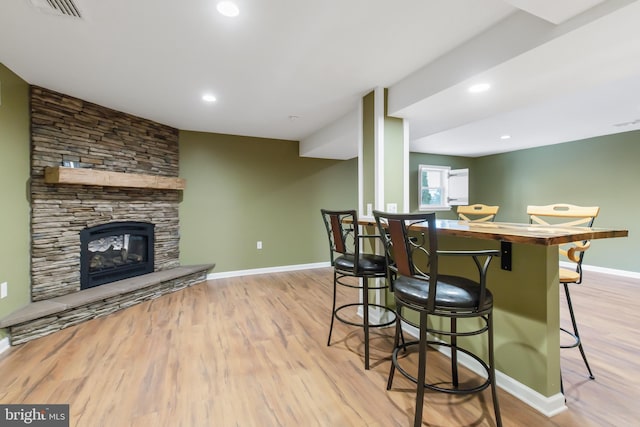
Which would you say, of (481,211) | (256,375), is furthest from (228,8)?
(481,211)

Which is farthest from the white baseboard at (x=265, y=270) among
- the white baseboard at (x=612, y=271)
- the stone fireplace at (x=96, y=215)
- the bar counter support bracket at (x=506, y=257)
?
the white baseboard at (x=612, y=271)

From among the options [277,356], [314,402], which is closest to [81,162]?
[277,356]

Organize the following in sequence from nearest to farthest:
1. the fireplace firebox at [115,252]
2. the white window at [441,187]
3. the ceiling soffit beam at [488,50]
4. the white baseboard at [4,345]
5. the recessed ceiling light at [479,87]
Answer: the ceiling soffit beam at [488,50]
the recessed ceiling light at [479,87]
the white baseboard at [4,345]
the fireplace firebox at [115,252]
the white window at [441,187]

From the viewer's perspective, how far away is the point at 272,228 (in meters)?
4.82

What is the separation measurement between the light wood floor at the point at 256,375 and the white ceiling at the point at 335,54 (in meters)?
1.99

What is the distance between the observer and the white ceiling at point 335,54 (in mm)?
1562

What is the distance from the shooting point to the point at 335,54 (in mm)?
2068

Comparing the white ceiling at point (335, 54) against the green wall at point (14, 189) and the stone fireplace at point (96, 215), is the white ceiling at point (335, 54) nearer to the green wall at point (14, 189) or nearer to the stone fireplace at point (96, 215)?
the green wall at point (14, 189)

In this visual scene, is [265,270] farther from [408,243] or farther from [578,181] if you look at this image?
[578,181]

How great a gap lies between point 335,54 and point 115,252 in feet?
11.3


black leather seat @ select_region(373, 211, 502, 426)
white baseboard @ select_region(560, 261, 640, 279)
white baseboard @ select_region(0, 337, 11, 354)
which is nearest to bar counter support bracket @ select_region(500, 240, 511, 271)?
black leather seat @ select_region(373, 211, 502, 426)

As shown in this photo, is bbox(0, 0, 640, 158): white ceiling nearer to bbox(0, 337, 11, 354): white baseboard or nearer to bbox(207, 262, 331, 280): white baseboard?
bbox(0, 337, 11, 354): white baseboard

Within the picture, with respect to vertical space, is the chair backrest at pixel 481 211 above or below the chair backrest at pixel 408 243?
above

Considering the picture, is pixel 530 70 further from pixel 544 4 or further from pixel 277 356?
pixel 277 356
